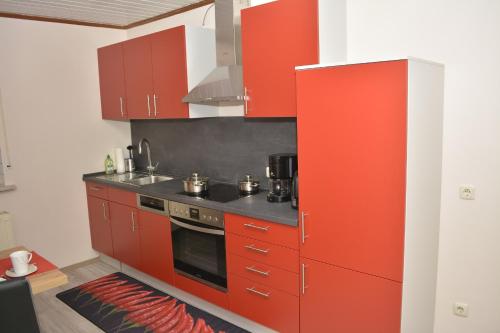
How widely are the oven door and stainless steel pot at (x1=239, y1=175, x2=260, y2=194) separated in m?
0.42

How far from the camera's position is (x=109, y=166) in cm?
434

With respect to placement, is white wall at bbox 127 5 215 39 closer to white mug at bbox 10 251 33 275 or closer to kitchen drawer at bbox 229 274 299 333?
kitchen drawer at bbox 229 274 299 333

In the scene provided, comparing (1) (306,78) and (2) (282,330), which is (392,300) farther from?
(1) (306,78)

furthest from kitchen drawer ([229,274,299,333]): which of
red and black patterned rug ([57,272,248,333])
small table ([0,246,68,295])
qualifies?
small table ([0,246,68,295])

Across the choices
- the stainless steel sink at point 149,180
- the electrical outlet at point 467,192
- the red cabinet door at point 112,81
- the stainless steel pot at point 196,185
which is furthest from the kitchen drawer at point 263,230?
the red cabinet door at point 112,81

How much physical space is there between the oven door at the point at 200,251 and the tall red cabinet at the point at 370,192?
2.51ft

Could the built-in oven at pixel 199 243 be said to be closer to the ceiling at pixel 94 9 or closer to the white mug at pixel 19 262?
the white mug at pixel 19 262

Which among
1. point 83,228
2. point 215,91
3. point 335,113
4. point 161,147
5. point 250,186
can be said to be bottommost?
point 83,228

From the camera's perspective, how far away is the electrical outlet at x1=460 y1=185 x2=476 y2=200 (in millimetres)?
2172

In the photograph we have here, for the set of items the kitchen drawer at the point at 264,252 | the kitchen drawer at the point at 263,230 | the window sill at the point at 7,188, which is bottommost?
the kitchen drawer at the point at 264,252

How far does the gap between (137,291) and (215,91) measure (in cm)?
198

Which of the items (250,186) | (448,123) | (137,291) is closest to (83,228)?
(137,291)

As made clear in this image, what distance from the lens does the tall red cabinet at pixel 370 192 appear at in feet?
6.25

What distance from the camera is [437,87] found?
6.94 ft
